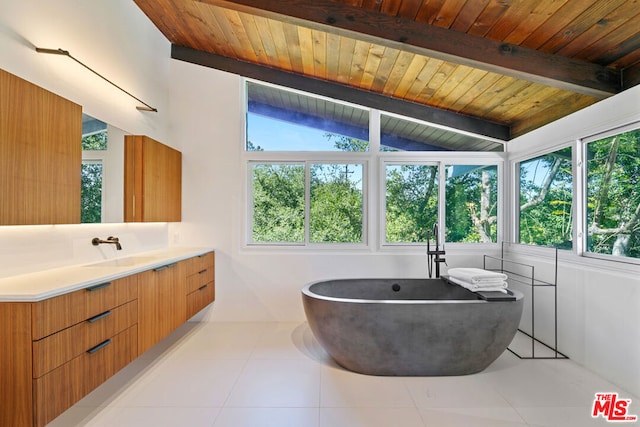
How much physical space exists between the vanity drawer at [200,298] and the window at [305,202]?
0.76 meters

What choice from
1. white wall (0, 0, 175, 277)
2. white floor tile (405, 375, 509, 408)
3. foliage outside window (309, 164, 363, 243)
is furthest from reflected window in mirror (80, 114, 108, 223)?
white floor tile (405, 375, 509, 408)

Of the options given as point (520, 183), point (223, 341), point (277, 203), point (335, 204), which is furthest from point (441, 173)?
point (223, 341)

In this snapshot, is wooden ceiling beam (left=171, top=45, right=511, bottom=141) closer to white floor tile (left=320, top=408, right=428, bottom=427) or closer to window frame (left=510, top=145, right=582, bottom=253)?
window frame (left=510, top=145, right=582, bottom=253)

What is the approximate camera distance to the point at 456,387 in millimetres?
2416

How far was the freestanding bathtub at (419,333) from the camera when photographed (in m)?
2.51

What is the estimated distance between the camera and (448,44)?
2.50 meters

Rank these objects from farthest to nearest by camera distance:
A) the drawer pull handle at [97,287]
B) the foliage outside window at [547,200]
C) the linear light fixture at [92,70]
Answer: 1. the foliage outside window at [547,200]
2. the linear light fixture at [92,70]
3. the drawer pull handle at [97,287]

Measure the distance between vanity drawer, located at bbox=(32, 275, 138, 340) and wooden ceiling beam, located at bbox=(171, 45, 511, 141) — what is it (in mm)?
2802

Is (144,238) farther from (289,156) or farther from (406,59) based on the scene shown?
(406,59)

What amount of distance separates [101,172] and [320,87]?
2521mm

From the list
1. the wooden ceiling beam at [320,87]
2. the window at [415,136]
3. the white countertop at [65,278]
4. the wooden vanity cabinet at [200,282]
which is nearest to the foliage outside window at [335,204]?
the window at [415,136]

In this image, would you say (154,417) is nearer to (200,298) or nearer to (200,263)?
(200,298)

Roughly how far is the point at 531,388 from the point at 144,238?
12.0ft

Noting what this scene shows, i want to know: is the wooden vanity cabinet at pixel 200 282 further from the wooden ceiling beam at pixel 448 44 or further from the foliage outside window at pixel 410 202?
the wooden ceiling beam at pixel 448 44
